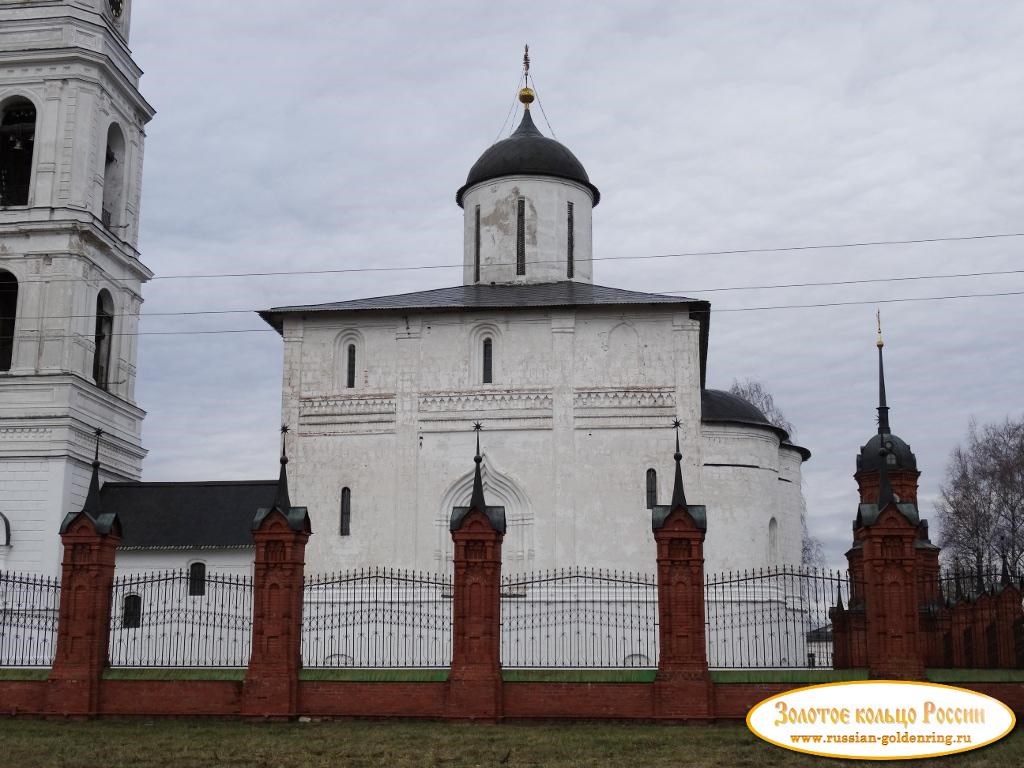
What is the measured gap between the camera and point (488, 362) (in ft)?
80.7

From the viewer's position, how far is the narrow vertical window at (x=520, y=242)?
92.5ft

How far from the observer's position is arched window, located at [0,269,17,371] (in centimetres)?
2972

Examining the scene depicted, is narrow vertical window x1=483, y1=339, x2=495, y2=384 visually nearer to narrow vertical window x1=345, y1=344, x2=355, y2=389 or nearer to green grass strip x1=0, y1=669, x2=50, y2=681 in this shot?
narrow vertical window x1=345, y1=344, x2=355, y2=389

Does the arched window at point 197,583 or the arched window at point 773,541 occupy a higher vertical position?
the arched window at point 773,541

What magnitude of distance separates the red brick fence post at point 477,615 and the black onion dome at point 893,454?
13249 mm

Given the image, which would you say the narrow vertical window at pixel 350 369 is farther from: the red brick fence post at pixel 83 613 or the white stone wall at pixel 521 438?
the red brick fence post at pixel 83 613

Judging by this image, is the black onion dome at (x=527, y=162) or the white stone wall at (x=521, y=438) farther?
the black onion dome at (x=527, y=162)

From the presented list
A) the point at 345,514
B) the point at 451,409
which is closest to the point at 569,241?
the point at 451,409

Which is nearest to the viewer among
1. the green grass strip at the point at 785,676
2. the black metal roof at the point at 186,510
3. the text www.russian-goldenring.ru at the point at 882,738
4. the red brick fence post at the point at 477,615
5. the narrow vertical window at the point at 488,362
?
the text www.russian-goldenring.ru at the point at 882,738

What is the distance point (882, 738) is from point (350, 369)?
1574 cm

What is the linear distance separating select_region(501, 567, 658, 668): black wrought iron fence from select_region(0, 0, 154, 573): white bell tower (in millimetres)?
11579

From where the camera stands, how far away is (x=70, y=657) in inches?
650

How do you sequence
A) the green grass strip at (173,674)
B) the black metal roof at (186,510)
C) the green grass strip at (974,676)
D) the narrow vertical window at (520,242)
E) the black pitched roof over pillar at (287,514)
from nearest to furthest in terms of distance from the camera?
the green grass strip at (974,676) → the green grass strip at (173,674) → the black pitched roof over pillar at (287,514) → the black metal roof at (186,510) → the narrow vertical window at (520,242)

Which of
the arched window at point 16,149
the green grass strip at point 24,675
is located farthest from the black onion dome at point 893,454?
the arched window at point 16,149
